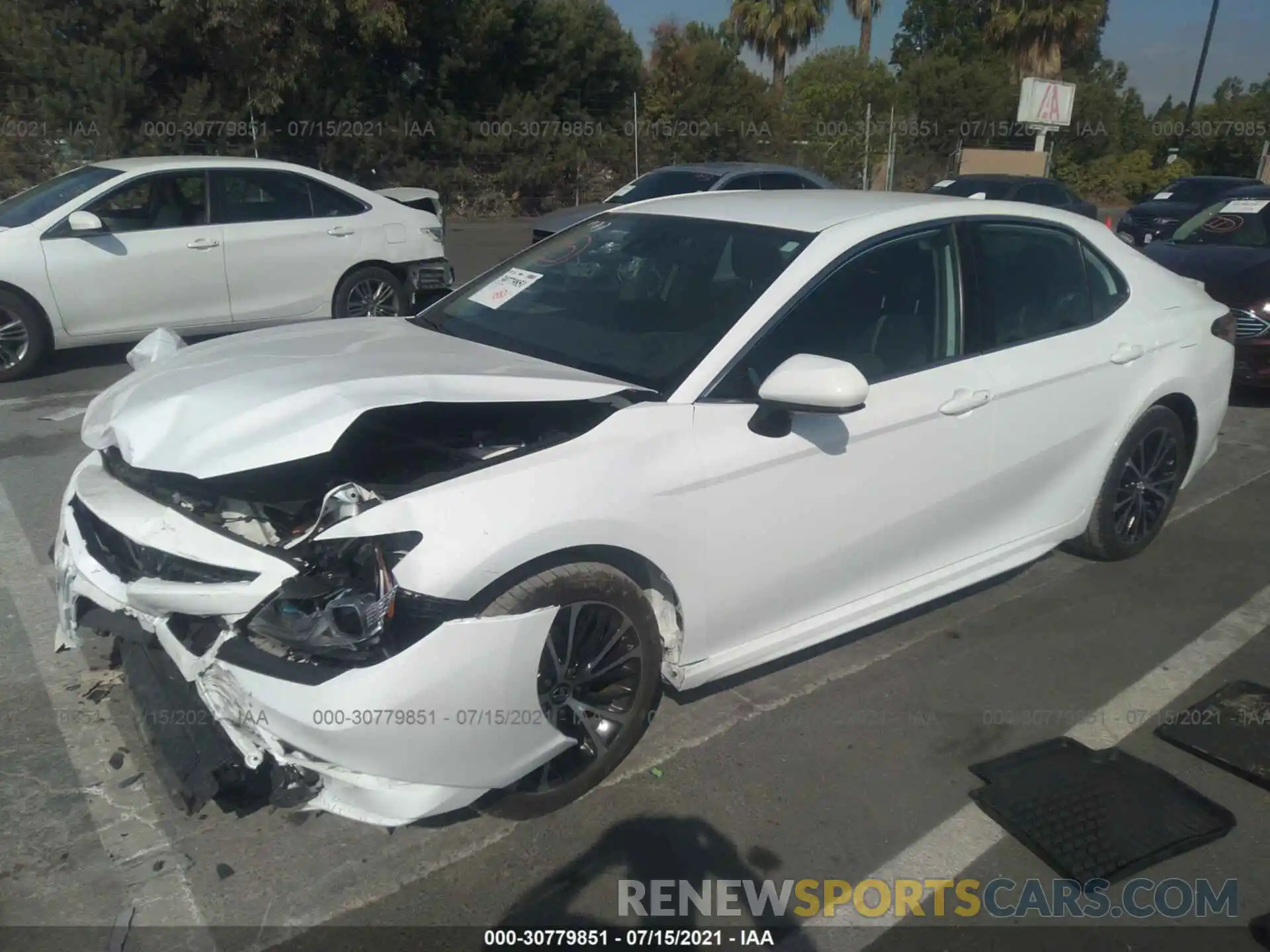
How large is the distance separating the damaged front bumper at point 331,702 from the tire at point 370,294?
252 inches

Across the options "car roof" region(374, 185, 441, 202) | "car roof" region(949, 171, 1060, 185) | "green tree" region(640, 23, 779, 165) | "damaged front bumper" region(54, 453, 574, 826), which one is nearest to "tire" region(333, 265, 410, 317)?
"car roof" region(374, 185, 441, 202)

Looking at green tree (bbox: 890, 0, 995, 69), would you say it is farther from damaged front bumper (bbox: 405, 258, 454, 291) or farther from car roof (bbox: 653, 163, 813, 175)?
damaged front bumper (bbox: 405, 258, 454, 291)

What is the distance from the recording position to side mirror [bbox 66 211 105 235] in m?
7.45

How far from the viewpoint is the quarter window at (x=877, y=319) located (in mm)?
3365

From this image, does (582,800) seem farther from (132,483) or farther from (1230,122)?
(1230,122)

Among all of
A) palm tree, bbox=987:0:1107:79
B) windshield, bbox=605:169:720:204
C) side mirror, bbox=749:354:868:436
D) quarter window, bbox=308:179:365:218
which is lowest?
windshield, bbox=605:169:720:204

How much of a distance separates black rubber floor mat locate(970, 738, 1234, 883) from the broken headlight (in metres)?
1.90

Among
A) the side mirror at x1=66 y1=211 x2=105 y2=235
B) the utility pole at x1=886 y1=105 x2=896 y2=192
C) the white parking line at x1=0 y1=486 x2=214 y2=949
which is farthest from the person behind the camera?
the utility pole at x1=886 y1=105 x2=896 y2=192

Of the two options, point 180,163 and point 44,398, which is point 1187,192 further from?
point 44,398

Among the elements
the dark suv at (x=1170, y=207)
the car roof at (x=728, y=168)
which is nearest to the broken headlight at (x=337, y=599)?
the car roof at (x=728, y=168)

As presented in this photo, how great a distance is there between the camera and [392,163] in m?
23.6

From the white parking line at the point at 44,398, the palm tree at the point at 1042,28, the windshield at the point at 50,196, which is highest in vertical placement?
the palm tree at the point at 1042,28

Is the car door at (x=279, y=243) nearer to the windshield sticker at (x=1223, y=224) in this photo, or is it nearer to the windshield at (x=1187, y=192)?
the windshield sticker at (x=1223, y=224)

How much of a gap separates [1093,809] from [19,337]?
7559mm
